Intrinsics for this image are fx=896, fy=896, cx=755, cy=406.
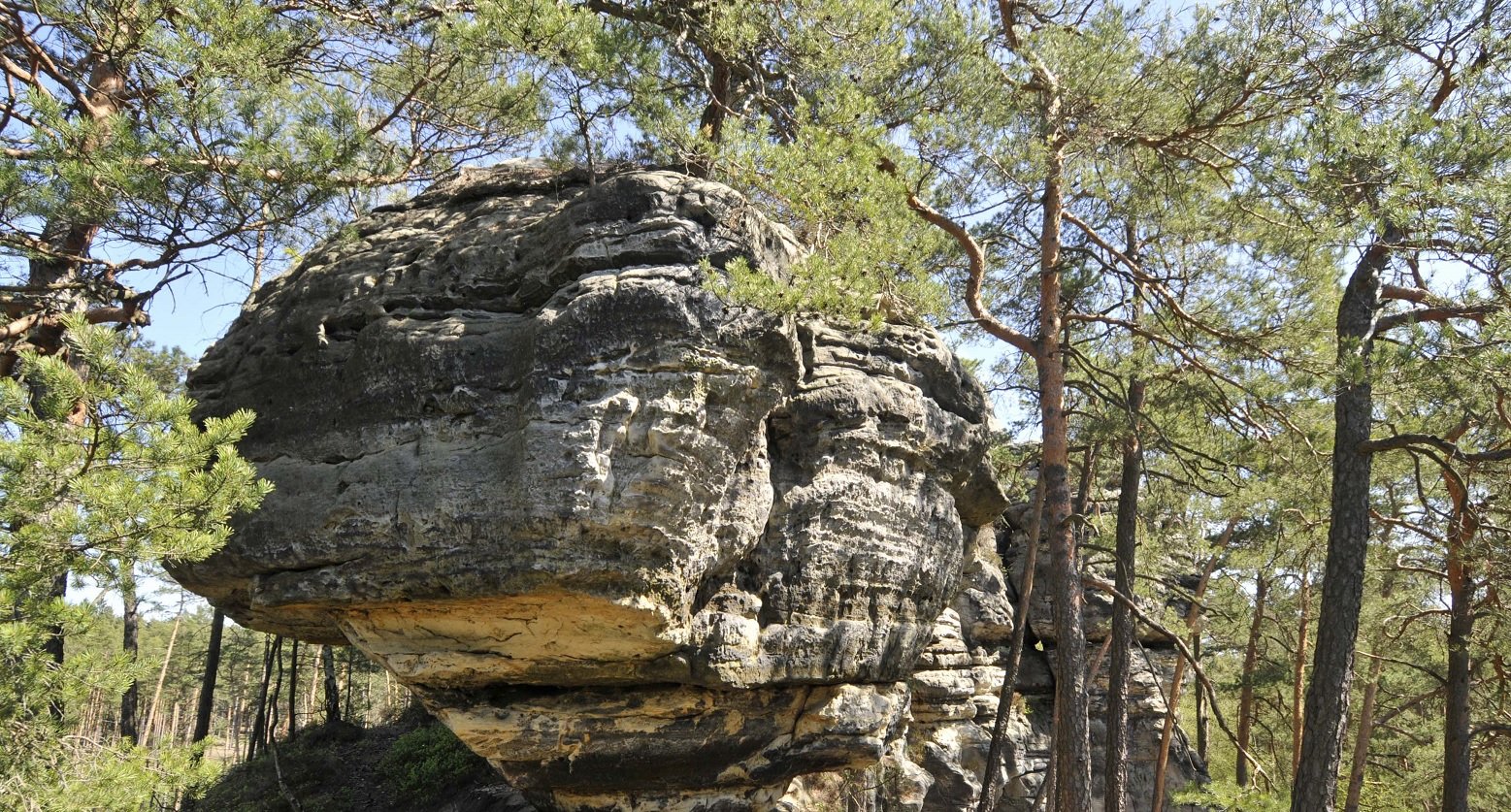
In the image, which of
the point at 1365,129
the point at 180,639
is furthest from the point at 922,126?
the point at 180,639

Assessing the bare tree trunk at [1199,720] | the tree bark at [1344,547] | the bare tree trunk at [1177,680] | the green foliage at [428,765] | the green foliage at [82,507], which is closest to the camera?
the green foliage at [82,507]

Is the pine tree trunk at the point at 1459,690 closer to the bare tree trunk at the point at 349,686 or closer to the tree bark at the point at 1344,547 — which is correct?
the tree bark at the point at 1344,547

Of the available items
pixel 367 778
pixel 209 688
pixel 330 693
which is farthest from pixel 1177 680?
pixel 209 688

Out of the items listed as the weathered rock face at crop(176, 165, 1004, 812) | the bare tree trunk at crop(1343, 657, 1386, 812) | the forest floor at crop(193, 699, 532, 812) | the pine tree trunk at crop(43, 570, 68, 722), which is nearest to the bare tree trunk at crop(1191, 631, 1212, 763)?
the bare tree trunk at crop(1343, 657, 1386, 812)

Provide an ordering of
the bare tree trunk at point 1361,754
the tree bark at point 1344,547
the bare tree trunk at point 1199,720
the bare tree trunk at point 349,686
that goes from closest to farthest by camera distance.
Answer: the tree bark at point 1344,547 → the bare tree trunk at point 1361,754 → the bare tree trunk at point 1199,720 → the bare tree trunk at point 349,686

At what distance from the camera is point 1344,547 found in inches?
288

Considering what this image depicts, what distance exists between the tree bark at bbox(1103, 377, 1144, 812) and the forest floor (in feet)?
22.7

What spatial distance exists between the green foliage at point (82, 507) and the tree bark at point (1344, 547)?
7853mm

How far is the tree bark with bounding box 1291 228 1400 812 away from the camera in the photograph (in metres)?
7.03

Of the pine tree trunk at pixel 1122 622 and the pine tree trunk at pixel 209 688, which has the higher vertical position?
the pine tree trunk at pixel 1122 622

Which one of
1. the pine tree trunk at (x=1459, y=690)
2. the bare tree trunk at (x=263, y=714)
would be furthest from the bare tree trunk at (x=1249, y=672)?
the bare tree trunk at (x=263, y=714)

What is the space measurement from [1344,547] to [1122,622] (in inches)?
147

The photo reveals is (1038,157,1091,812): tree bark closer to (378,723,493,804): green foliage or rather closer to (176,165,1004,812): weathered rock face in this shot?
(176,165,1004,812): weathered rock face

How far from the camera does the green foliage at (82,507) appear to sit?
4438 millimetres
